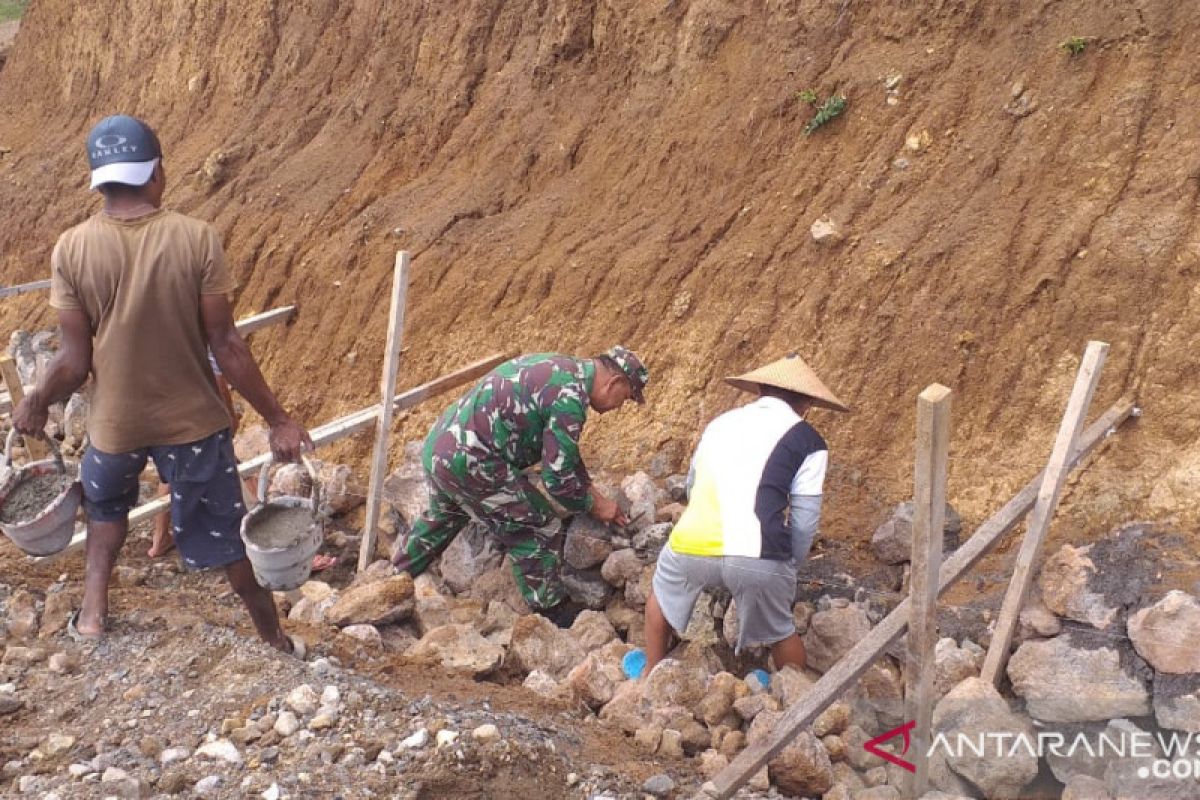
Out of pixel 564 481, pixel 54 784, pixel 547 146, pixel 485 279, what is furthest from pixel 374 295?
pixel 54 784

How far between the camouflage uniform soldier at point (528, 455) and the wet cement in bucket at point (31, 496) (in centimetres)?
155

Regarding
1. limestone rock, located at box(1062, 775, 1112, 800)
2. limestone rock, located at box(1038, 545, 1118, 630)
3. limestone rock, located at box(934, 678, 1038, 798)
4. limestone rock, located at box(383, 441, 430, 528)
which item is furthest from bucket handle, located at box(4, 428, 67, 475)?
limestone rock, located at box(1038, 545, 1118, 630)

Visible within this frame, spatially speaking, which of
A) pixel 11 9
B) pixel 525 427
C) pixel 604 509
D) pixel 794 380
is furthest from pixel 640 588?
pixel 11 9

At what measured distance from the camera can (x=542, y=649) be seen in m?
4.75

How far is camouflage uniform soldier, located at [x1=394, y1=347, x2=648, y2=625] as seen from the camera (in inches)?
Answer: 191

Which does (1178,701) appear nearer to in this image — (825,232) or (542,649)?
(542,649)

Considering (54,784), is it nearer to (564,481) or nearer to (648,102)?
(564,481)

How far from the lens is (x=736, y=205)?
264 inches

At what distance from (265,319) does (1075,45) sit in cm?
A: 526

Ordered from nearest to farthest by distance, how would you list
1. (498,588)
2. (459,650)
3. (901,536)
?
(459,650)
(901,536)
(498,588)

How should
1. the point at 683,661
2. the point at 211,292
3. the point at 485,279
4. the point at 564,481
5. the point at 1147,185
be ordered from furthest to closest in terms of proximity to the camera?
the point at 485,279, the point at 1147,185, the point at 564,481, the point at 683,661, the point at 211,292

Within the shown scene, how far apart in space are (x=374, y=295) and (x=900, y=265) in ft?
11.7

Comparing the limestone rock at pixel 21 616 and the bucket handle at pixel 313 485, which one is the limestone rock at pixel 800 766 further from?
the limestone rock at pixel 21 616

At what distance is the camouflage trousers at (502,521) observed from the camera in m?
5.06
